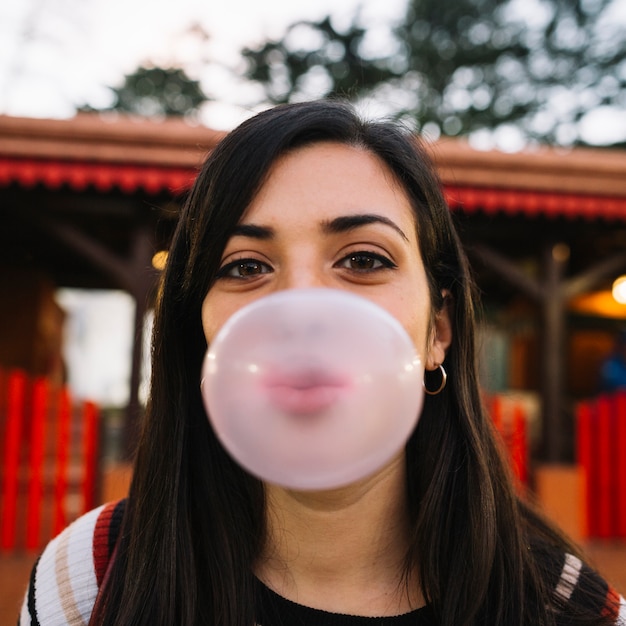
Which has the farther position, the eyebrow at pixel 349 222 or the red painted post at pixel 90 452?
the red painted post at pixel 90 452

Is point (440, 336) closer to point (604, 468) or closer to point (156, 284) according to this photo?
point (156, 284)

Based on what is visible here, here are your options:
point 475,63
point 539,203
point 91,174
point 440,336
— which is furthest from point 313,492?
point 475,63

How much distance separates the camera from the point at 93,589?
4.34 ft

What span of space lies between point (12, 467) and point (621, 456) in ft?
15.4

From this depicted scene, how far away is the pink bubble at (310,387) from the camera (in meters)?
0.82

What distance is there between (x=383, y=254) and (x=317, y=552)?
62 cm

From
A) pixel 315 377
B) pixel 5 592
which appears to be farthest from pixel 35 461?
pixel 315 377

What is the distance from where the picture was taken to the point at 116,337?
1469 centimetres

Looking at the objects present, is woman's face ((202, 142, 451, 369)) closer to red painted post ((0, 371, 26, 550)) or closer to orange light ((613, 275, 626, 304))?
red painted post ((0, 371, 26, 550))

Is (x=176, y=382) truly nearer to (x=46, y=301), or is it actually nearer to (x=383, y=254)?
(x=383, y=254)

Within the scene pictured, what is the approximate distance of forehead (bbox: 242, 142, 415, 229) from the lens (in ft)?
3.86

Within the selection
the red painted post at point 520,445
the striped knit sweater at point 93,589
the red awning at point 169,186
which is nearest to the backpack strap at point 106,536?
the striped knit sweater at point 93,589

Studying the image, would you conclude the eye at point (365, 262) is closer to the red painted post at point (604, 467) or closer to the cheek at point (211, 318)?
the cheek at point (211, 318)

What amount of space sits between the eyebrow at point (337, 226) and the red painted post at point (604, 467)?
451 centimetres
